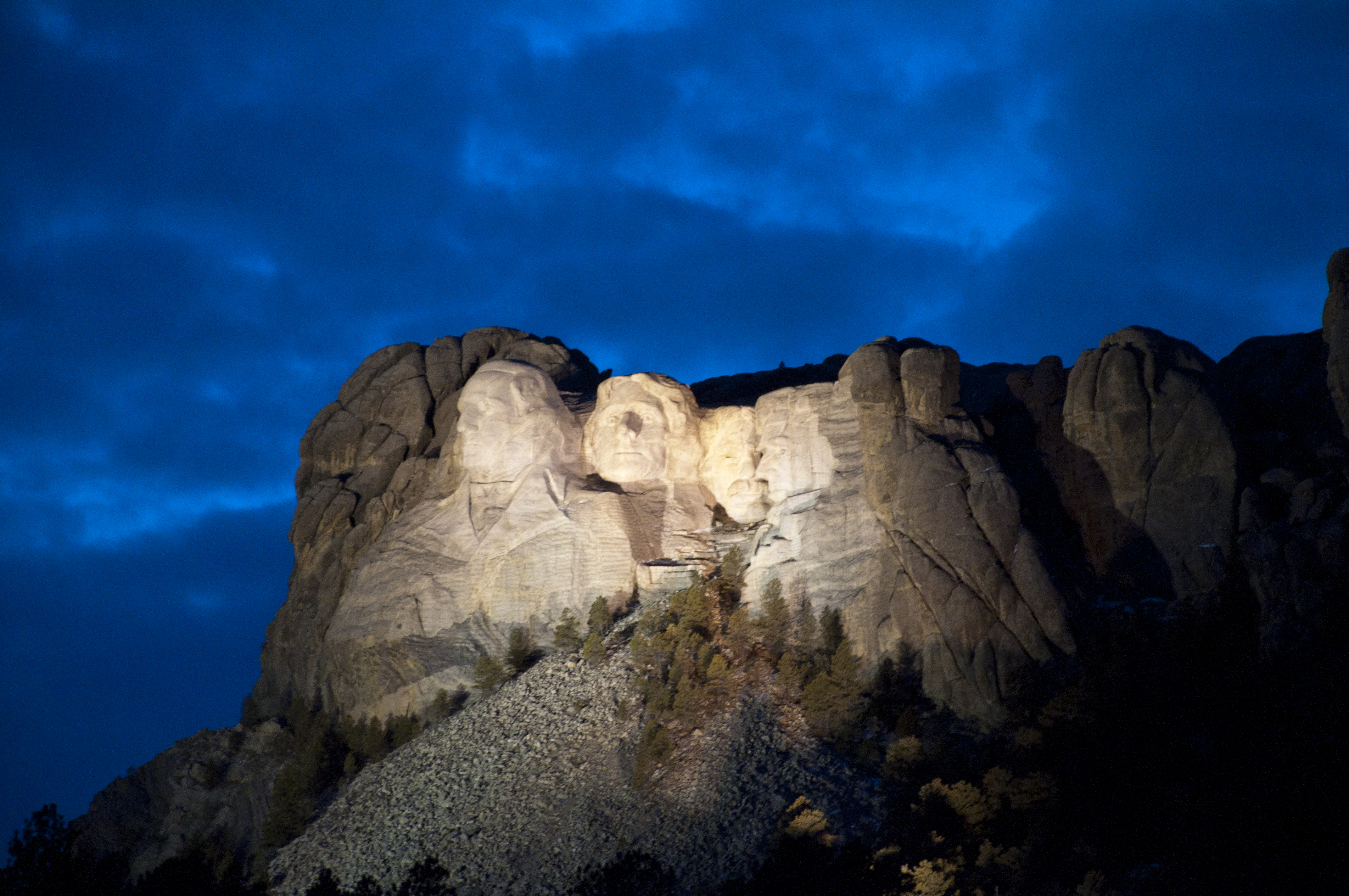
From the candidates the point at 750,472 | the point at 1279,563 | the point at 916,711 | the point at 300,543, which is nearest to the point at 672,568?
the point at 750,472

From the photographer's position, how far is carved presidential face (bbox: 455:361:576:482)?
46.3 metres

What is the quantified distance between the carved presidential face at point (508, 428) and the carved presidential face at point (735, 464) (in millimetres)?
5395

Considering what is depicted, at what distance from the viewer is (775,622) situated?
3847 centimetres

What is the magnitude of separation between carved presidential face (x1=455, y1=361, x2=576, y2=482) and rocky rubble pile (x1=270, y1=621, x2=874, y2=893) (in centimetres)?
905

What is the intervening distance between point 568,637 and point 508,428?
897 cm

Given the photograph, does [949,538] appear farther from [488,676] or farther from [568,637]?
[488,676]

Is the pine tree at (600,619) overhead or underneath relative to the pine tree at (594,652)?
overhead

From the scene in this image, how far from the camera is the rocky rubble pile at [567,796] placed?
3111 cm

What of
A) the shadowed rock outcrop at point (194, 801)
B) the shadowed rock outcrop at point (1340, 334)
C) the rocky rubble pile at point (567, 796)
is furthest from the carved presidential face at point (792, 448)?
the shadowed rock outcrop at point (194, 801)

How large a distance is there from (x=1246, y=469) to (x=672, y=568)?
18962 mm

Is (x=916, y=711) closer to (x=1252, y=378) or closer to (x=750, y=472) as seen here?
(x=750, y=472)

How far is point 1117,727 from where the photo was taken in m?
30.3

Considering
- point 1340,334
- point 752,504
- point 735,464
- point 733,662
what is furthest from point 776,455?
point 1340,334

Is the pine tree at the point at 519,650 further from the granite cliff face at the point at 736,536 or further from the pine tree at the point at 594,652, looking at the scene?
the pine tree at the point at 594,652
